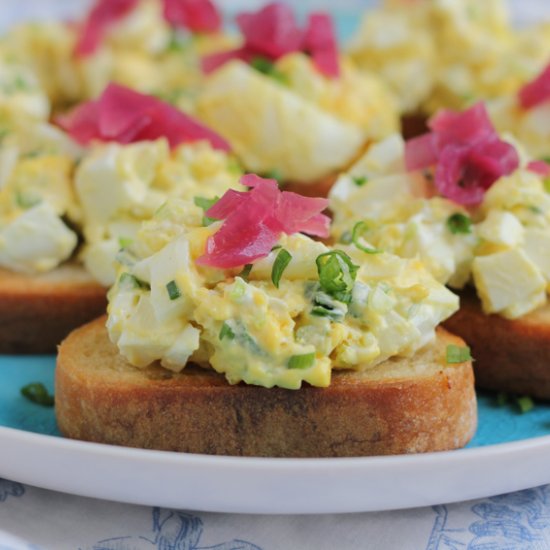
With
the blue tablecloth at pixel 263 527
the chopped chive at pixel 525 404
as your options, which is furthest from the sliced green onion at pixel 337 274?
the chopped chive at pixel 525 404

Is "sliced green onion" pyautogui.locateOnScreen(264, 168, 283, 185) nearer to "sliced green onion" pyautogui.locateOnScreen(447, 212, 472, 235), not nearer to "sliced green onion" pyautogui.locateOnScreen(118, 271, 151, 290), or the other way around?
"sliced green onion" pyautogui.locateOnScreen(447, 212, 472, 235)

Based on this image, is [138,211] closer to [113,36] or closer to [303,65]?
[303,65]

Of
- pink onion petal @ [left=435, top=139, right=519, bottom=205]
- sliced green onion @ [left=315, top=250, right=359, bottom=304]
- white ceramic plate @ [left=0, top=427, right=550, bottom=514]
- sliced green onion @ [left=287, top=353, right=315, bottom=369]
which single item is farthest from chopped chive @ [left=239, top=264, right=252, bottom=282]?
pink onion petal @ [left=435, top=139, right=519, bottom=205]

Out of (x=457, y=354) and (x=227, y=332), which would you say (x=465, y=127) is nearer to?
(x=457, y=354)

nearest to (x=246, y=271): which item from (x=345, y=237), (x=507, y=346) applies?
(x=345, y=237)

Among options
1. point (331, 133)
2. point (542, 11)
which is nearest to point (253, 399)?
point (331, 133)

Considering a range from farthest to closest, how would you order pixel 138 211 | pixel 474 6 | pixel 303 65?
pixel 474 6 < pixel 303 65 < pixel 138 211
